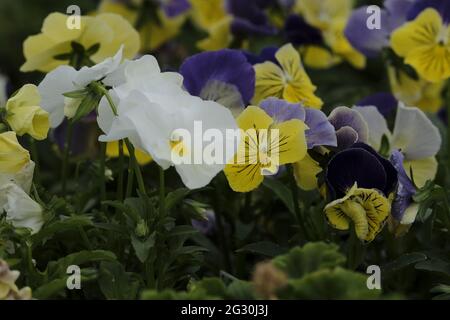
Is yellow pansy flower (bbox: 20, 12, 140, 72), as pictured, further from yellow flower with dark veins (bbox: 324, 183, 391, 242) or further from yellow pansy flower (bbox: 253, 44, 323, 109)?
yellow flower with dark veins (bbox: 324, 183, 391, 242)

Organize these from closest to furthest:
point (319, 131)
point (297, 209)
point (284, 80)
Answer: point (319, 131), point (297, 209), point (284, 80)

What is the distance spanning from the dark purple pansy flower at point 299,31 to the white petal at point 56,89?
2.33 feet

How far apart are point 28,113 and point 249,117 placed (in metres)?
0.27

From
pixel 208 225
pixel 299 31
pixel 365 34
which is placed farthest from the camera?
pixel 299 31

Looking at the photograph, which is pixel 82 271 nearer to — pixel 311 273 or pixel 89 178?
pixel 311 273

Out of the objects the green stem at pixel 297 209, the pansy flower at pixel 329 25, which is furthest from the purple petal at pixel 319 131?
the pansy flower at pixel 329 25

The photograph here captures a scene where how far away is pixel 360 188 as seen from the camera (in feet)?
4.09

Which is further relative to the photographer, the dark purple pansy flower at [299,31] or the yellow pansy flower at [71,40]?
the dark purple pansy flower at [299,31]

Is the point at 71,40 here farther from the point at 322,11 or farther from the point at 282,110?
the point at 322,11

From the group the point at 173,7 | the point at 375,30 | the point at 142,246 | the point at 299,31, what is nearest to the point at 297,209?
the point at 142,246

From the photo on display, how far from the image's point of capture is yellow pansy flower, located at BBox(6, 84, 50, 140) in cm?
126

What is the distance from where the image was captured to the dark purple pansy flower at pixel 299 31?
75.8 inches

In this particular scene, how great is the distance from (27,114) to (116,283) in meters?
0.25

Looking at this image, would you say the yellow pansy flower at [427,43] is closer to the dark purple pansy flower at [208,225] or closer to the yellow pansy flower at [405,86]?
the yellow pansy flower at [405,86]
